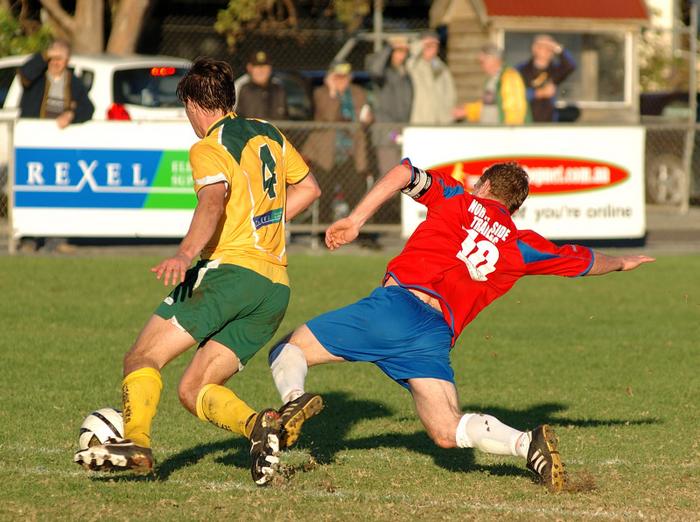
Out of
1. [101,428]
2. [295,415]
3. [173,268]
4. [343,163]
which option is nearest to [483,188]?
[295,415]

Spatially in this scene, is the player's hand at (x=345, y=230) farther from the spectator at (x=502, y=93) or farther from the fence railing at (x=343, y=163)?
the spectator at (x=502, y=93)

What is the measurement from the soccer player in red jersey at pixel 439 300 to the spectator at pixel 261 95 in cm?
1054

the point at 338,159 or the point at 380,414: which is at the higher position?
the point at 338,159

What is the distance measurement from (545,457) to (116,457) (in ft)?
6.05

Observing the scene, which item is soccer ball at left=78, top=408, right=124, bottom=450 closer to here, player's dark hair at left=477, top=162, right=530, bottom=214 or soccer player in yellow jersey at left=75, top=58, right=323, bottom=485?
soccer player in yellow jersey at left=75, top=58, right=323, bottom=485

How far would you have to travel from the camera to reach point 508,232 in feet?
20.6

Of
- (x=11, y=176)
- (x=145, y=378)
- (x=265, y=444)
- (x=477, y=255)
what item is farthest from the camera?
(x=11, y=176)

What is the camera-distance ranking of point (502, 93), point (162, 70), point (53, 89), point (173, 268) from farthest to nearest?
point (162, 70), point (502, 93), point (53, 89), point (173, 268)

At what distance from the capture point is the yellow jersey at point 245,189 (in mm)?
5912

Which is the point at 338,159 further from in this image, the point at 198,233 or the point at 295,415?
the point at 198,233

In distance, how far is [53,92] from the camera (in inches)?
626

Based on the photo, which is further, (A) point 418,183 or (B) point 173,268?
(A) point 418,183

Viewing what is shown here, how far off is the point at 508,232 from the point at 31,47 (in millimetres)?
18468

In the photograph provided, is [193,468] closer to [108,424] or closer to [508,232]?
[108,424]
